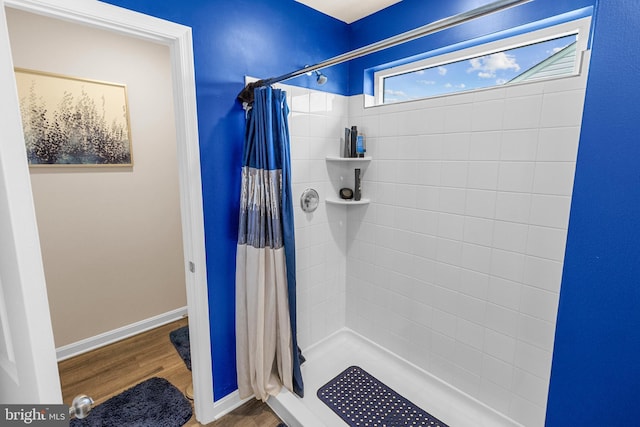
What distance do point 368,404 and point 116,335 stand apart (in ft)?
6.70

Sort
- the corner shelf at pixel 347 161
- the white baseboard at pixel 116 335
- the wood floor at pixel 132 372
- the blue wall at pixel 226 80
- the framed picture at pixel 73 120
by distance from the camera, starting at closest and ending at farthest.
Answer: the blue wall at pixel 226 80 → the wood floor at pixel 132 372 → the framed picture at pixel 73 120 → the corner shelf at pixel 347 161 → the white baseboard at pixel 116 335

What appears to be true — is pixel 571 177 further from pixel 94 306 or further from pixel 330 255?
pixel 94 306

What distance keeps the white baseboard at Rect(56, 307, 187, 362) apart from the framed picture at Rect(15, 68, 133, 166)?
132cm

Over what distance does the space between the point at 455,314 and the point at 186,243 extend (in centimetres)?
158

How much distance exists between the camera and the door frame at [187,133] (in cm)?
117

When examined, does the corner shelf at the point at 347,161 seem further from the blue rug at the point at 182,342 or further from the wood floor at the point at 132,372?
the blue rug at the point at 182,342

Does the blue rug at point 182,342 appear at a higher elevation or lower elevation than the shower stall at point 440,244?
lower

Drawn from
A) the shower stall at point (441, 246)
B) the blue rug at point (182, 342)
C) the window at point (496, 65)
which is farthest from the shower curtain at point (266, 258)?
the window at point (496, 65)

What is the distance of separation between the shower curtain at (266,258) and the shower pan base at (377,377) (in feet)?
0.45

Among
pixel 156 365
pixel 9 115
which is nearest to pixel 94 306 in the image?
pixel 156 365

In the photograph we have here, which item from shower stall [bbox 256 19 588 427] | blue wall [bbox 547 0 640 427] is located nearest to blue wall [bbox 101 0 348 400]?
shower stall [bbox 256 19 588 427]

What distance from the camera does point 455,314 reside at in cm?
181

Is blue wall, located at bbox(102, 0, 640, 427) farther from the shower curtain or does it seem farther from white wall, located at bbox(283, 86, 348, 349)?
white wall, located at bbox(283, 86, 348, 349)

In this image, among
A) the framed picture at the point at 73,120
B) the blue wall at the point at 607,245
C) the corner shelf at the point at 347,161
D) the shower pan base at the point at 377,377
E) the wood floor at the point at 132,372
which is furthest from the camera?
the corner shelf at the point at 347,161
